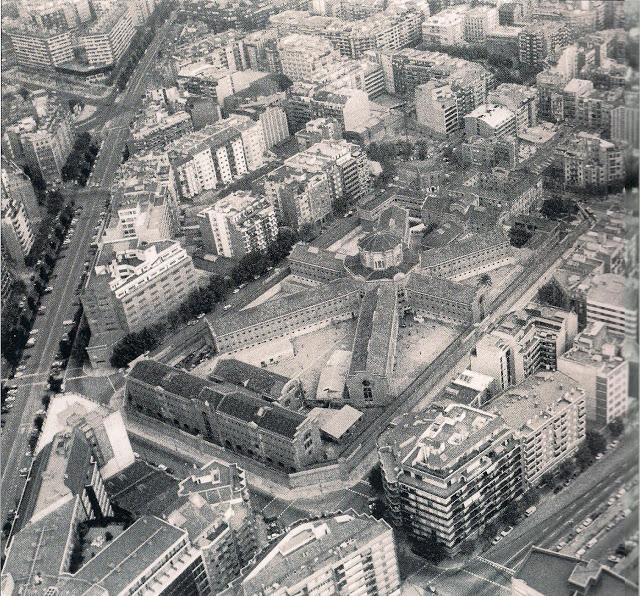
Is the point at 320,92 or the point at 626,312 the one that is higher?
the point at 626,312

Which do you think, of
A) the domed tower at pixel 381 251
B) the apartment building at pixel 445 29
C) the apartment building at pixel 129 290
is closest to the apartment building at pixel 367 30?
the apartment building at pixel 445 29

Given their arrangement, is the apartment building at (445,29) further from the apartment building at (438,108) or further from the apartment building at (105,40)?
the apartment building at (105,40)

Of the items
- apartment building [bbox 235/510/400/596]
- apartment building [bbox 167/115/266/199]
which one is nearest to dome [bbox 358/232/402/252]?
apartment building [bbox 167/115/266/199]

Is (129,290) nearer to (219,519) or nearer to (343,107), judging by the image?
(219,519)

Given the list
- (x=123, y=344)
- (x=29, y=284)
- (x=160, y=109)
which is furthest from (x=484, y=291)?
(x=160, y=109)

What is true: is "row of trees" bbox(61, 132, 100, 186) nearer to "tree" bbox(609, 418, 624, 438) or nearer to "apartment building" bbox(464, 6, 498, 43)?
"apartment building" bbox(464, 6, 498, 43)

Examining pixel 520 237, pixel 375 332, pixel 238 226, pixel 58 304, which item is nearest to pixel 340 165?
pixel 238 226

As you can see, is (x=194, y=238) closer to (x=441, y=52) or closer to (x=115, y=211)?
(x=115, y=211)
